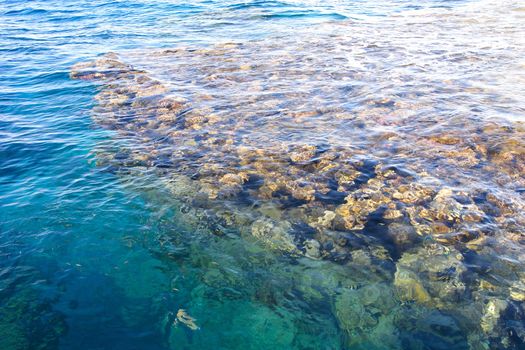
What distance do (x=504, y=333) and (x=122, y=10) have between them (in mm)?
29435

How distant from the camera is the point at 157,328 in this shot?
553cm

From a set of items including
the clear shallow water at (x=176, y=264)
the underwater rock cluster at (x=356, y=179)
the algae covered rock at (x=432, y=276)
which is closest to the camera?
the clear shallow water at (x=176, y=264)

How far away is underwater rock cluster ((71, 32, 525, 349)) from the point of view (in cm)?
590

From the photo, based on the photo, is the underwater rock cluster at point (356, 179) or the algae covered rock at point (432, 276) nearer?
the algae covered rock at point (432, 276)

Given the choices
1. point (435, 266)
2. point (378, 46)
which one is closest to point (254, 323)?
point (435, 266)

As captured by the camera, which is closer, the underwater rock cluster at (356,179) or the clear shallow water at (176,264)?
the clear shallow water at (176,264)

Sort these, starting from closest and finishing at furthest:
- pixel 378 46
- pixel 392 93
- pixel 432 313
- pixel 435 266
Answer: pixel 432 313 → pixel 435 266 → pixel 392 93 → pixel 378 46

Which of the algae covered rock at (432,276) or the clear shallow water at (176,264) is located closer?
the clear shallow water at (176,264)

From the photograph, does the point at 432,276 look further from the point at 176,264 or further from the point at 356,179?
the point at 176,264

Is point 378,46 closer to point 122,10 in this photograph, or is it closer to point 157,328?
point 157,328

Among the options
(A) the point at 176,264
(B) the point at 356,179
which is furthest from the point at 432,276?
(A) the point at 176,264

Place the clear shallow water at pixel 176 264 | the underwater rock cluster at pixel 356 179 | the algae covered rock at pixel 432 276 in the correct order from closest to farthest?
the clear shallow water at pixel 176 264 → the algae covered rock at pixel 432 276 → the underwater rock cluster at pixel 356 179

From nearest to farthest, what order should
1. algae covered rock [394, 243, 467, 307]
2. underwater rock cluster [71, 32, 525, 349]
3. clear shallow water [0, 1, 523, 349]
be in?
clear shallow water [0, 1, 523, 349] < algae covered rock [394, 243, 467, 307] < underwater rock cluster [71, 32, 525, 349]

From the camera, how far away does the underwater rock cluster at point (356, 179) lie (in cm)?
590
